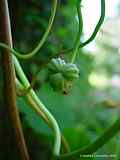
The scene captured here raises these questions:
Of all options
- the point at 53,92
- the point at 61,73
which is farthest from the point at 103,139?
the point at 53,92

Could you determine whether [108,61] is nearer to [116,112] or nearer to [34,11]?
[116,112]

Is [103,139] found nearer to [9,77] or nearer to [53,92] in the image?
[9,77]

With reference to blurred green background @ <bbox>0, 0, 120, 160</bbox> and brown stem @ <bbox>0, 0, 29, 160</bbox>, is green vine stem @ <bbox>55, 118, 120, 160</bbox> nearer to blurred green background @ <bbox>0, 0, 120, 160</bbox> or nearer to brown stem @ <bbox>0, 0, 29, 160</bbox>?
brown stem @ <bbox>0, 0, 29, 160</bbox>

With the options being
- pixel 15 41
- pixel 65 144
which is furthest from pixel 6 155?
pixel 65 144

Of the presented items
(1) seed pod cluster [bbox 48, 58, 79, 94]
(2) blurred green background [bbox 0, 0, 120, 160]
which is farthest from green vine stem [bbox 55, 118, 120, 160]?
(2) blurred green background [bbox 0, 0, 120, 160]

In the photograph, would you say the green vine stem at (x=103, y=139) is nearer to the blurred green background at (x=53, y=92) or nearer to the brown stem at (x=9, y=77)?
the brown stem at (x=9, y=77)

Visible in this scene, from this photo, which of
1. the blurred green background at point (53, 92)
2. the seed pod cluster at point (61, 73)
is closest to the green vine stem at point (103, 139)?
the seed pod cluster at point (61, 73)
